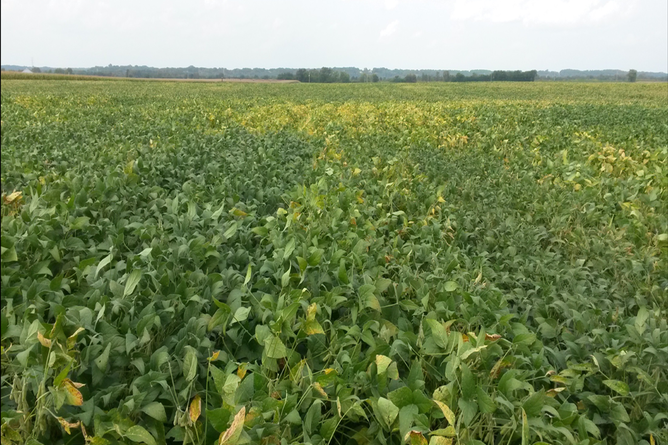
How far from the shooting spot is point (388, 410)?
5.26 feet

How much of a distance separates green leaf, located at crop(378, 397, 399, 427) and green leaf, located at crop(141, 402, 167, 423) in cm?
77

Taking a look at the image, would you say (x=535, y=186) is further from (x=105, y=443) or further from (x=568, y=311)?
(x=105, y=443)

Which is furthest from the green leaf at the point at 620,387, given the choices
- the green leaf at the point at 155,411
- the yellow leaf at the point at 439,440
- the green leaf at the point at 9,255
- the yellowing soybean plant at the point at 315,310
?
the green leaf at the point at 9,255

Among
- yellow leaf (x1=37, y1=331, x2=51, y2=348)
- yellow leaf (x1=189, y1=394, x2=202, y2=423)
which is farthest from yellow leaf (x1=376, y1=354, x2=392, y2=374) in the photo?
yellow leaf (x1=37, y1=331, x2=51, y2=348)

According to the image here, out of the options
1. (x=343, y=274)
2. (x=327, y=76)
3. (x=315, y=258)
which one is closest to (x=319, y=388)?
(x=343, y=274)

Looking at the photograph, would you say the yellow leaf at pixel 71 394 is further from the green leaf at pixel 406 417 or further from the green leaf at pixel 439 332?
the green leaf at pixel 439 332

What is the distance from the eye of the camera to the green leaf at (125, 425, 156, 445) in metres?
1.45

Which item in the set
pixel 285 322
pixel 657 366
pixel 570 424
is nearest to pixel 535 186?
pixel 657 366

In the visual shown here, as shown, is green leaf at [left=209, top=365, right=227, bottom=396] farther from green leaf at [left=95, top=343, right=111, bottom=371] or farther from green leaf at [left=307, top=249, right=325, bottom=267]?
green leaf at [left=307, top=249, right=325, bottom=267]

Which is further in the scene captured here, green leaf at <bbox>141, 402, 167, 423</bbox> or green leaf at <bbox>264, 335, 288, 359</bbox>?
green leaf at <bbox>264, 335, 288, 359</bbox>

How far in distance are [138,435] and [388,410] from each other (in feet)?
2.77

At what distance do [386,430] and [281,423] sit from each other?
0.41 metres

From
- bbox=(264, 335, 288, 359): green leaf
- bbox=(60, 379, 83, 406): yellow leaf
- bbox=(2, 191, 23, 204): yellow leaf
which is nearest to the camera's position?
bbox=(60, 379, 83, 406): yellow leaf

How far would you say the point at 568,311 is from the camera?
2.88 metres
